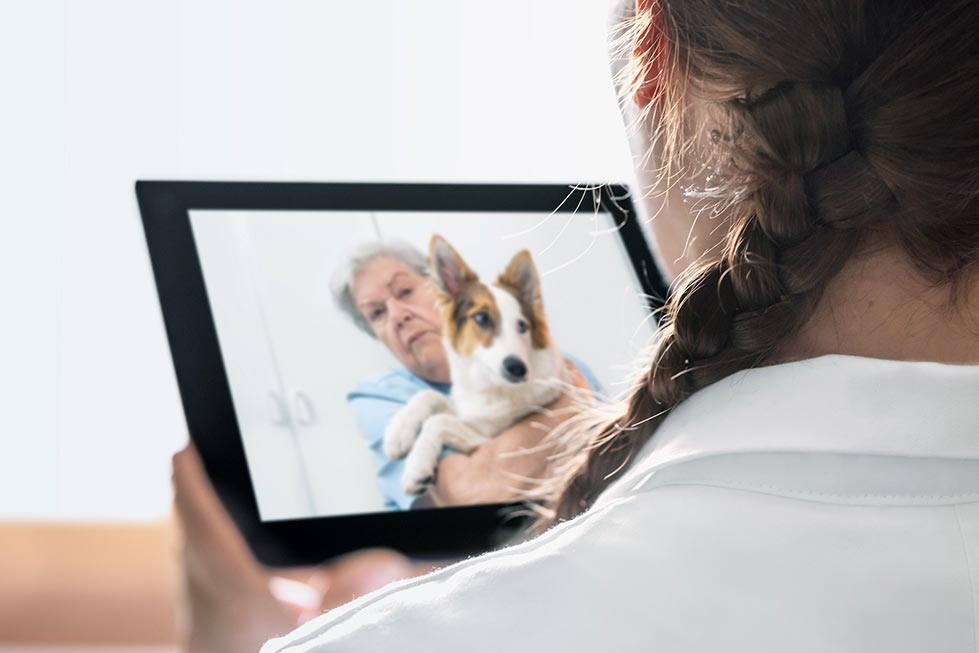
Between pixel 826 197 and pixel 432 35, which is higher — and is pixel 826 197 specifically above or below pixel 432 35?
below

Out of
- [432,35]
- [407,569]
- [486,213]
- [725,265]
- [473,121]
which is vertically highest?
[432,35]

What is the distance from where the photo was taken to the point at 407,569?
0.82 metres

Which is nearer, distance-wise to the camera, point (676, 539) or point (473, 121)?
point (676, 539)

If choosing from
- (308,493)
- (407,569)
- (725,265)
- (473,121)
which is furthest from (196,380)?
(473,121)

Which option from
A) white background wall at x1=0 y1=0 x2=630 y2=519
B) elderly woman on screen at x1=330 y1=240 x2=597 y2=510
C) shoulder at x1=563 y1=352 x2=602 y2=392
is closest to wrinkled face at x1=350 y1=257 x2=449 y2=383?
elderly woman on screen at x1=330 y1=240 x2=597 y2=510

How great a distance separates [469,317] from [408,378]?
0.27 ft

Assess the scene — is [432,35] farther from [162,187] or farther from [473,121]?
[162,187]

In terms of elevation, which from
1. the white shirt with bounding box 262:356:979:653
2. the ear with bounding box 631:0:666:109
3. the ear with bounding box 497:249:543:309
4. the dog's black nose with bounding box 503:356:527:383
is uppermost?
the ear with bounding box 631:0:666:109

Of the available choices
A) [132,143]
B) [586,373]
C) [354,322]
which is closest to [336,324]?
[354,322]

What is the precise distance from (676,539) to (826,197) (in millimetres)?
174

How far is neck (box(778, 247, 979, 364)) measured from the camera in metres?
0.43

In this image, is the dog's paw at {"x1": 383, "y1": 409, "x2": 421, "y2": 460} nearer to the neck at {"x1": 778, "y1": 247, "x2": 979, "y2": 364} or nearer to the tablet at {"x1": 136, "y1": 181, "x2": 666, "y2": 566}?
the tablet at {"x1": 136, "y1": 181, "x2": 666, "y2": 566}

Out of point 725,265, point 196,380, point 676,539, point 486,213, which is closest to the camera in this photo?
point 676,539

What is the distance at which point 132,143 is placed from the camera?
199cm
